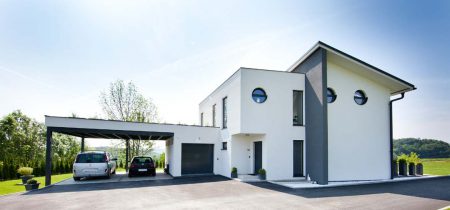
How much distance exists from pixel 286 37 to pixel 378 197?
26.2ft

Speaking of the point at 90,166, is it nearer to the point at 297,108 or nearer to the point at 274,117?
the point at 274,117

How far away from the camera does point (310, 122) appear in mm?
14453

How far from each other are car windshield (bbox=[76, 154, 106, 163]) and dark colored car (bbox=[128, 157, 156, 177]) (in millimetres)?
1896

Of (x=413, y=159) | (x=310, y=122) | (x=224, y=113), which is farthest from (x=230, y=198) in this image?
(x=413, y=159)

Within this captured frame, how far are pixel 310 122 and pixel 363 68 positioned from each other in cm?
379

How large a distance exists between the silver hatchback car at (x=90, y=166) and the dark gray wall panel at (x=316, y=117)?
10640 millimetres

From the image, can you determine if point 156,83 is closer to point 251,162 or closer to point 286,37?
point 251,162

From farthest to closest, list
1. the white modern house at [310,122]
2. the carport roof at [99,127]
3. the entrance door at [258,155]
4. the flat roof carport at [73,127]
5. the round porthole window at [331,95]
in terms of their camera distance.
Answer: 1. the entrance door at [258,155]
2. the round porthole window at [331,95]
3. the white modern house at [310,122]
4. the carport roof at [99,127]
5. the flat roof carport at [73,127]

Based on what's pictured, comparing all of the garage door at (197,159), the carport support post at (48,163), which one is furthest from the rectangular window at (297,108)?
the carport support post at (48,163)

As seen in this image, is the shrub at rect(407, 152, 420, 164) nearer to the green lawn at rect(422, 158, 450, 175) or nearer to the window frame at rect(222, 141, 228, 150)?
the green lawn at rect(422, 158, 450, 175)

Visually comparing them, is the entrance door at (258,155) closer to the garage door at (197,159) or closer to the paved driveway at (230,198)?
the garage door at (197,159)

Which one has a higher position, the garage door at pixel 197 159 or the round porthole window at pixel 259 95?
the round porthole window at pixel 259 95

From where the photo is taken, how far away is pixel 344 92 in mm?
14617

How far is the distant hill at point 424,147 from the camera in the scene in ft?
113
